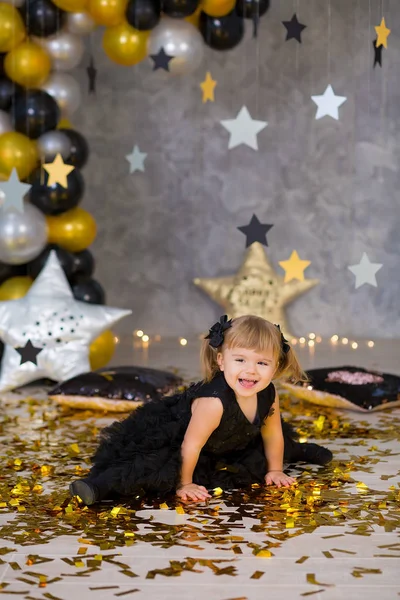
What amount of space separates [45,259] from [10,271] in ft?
0.65

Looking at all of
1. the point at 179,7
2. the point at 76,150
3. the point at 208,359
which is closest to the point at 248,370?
the point at 208,359

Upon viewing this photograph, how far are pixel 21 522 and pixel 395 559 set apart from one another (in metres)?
0.90

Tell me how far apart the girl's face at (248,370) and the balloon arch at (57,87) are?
1.82 metres

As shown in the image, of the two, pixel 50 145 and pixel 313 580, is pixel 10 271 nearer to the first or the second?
pixel 50 145

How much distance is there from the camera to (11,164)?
3.99 metres

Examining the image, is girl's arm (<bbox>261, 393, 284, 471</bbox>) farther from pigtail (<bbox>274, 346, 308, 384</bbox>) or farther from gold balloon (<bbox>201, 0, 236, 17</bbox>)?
gold balloon (<bbox>201, 0, 236, 17</bbox>)

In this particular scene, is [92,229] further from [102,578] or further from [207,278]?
[102,578]

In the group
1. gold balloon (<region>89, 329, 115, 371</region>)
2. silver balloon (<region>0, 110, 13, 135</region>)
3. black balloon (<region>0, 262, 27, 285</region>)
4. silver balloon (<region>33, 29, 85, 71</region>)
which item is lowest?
gold balloon (<region>89, 329, 115, 371</region>)

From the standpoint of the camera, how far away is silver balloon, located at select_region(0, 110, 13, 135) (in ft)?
13.2

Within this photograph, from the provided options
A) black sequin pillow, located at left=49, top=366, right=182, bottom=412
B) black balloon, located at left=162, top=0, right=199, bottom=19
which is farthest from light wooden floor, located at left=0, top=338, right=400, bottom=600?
black balloon, located at left=162, top=0, right=199, bottom=19

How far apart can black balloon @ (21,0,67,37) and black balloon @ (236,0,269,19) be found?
867 mm

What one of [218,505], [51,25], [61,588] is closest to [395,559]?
[218,505]

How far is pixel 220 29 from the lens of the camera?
430 cm

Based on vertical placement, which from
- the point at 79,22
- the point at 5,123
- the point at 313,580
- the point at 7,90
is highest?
the point at 79,22
